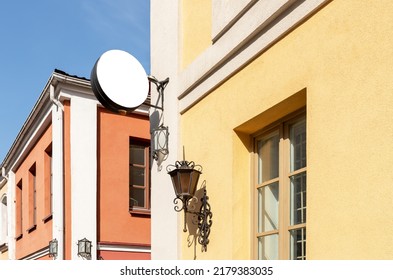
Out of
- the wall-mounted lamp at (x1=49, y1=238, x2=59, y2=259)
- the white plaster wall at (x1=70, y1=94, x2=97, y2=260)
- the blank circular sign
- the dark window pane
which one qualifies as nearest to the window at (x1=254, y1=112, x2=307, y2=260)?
the dark window pane

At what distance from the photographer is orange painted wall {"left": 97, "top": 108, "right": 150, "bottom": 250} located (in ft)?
36.9

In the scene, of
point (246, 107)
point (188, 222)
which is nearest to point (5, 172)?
point (188, 222)

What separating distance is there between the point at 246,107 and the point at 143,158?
300 inches

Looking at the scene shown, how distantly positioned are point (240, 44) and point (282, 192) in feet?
4.49

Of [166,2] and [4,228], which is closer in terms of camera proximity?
[166,2]

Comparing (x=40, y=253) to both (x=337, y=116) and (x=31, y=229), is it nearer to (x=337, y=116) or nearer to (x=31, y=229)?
(x=31, y=229)

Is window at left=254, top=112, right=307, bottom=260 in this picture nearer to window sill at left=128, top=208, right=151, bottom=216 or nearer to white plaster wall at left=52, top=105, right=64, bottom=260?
white plaster wall at left=52, top=105, right=64, bottom=260

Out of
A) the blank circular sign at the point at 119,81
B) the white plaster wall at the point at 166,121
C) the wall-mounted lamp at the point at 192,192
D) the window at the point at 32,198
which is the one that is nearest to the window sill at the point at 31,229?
the window at the point at 32,198

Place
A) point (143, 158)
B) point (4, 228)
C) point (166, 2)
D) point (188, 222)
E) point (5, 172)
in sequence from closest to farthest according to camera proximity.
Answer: point (188, 222)
point (166, 2)
point (143, 158)
point (5, 172)
point (4, 228)

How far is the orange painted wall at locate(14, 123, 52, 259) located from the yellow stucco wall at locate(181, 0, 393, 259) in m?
8.13

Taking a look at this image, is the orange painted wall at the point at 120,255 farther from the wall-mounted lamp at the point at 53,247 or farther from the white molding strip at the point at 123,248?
the wall-mounted lamp at the point at 53,247

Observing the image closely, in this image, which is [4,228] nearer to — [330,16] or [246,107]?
[246,107]

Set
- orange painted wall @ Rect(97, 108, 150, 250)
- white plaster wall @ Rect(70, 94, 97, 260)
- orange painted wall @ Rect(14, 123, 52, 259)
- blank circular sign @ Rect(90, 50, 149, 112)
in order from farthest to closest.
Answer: orange painted wall @ Rect(14, 123, 52, 259) < orange painted wall @ Rect(97, 108, 150, 250) < white plaster wall @ Rect(70, 94, 97, 260) < blank circular sign @ Rect(90, 50, 149, 112)

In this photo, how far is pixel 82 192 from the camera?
10883 millimetres
